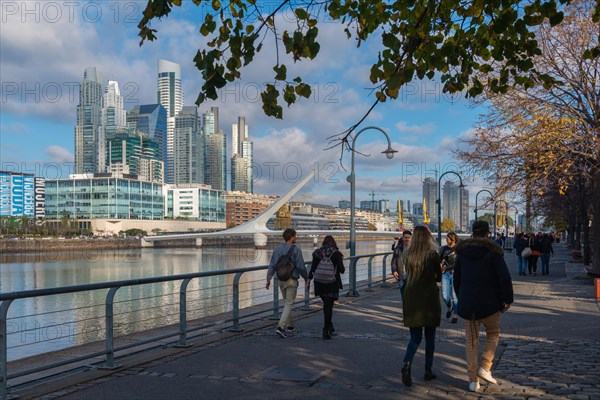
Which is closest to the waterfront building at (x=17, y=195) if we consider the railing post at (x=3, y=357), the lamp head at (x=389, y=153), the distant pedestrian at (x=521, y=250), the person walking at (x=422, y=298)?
the lamp head at (x=389, y=153)

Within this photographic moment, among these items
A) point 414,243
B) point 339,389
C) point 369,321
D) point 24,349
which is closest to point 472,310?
point 414,243

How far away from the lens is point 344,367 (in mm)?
7574

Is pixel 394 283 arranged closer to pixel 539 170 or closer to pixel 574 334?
pixel 539 170

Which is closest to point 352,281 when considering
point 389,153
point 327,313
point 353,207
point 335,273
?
point 353,207

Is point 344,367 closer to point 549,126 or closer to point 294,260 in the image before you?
point 294,260

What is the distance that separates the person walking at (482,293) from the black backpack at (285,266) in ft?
12.9

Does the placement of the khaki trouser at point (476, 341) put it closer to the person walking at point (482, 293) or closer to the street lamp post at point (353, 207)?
the person walking at point (482, 293)

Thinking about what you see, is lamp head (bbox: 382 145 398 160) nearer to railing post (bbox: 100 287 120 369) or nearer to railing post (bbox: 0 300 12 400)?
railing post (bbox: 100 287 120 369)

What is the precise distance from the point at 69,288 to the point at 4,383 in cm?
133

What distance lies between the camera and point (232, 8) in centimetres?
619

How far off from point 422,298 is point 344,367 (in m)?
1.40

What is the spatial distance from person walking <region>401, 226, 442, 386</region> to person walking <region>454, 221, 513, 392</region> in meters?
0.32

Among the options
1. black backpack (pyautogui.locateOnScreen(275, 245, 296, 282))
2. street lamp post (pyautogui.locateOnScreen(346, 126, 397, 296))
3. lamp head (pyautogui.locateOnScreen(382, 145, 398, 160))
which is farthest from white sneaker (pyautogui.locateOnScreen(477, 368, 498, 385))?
lamp head (pyautogui.locateOnScreen(382, 145, 398, 160))

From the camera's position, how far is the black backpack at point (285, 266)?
10.1 meters
